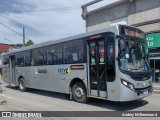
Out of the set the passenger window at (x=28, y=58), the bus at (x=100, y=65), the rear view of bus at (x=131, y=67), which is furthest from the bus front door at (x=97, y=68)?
the passenger window at (x=28, y=58)

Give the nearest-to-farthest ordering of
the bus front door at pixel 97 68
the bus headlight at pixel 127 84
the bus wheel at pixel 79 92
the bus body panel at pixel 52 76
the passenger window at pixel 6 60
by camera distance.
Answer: the bus headlight at pixel 127 84, the bus front door at pixel 97 68, the bus wheel at pixel 79 92, the bus body panel at pixel 52 76, the passenger window at pixel 6 60

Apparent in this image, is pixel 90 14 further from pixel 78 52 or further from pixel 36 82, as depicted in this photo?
pixel 78 52

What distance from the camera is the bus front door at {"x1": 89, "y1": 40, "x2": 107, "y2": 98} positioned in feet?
28.9

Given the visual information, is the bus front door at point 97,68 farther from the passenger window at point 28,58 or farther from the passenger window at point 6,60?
the passenger window at point 6,60

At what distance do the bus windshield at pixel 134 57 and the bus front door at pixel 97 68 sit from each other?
884 mm

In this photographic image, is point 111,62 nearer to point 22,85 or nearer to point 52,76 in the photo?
point 52,76

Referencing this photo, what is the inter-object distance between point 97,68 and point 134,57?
1525 millimetres

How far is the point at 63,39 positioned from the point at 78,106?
355 cm

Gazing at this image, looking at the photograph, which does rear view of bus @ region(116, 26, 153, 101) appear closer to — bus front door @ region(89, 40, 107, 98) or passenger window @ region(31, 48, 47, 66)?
bus front door @ region(89, 40, 107, 98)

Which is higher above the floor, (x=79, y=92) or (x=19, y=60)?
(x=19, y=60)

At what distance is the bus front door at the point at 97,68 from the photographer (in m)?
8.80

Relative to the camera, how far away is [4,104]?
399 inches

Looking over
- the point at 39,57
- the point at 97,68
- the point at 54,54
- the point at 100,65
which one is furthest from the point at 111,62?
the point at 39,57

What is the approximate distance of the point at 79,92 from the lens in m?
10.1
